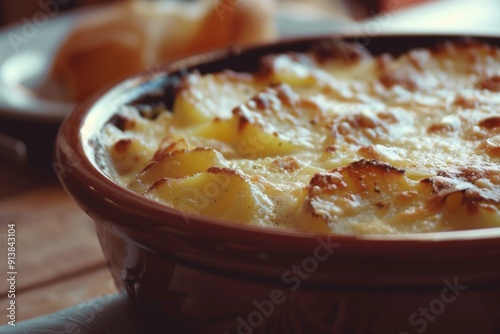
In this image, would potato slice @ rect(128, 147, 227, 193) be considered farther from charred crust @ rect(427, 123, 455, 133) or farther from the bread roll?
the bread roll

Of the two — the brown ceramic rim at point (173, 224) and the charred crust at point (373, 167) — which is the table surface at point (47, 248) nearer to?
the brown ceramic rim at point (173, 224)

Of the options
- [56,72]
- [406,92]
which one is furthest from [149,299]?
[56,72]

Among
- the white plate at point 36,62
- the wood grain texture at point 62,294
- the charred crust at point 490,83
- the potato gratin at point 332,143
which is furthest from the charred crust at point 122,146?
the white plate at point 36,62

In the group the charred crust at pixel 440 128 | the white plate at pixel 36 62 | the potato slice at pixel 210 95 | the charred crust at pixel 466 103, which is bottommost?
the white plate at pixel 36 62

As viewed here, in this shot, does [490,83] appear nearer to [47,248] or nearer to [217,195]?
[217,195]

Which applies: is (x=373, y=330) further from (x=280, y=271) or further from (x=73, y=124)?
(x=73, y=124)
